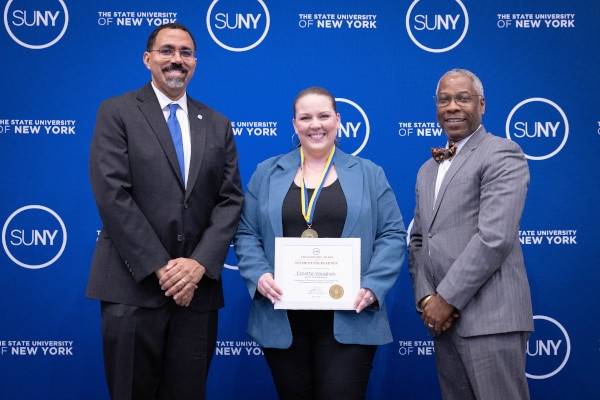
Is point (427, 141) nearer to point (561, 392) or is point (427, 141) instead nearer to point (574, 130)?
point (574, 130)

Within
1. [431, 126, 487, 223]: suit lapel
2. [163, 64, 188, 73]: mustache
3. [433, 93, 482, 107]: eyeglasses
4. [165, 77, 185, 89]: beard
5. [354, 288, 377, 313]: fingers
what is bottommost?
[354, 288, 377, 313]: fingers

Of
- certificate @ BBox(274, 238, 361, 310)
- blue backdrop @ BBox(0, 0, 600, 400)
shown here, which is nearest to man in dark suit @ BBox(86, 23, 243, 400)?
certificate @ BBox(274, 238, 361, 310)

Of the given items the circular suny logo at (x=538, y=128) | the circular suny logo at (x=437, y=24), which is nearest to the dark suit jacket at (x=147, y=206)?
the circular suny logo at (x=437, y=24)

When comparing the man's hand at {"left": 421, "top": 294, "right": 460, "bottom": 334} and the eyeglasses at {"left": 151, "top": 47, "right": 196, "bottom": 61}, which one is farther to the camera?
the eyeglasses at {"left": 151, "top": 47, "right": 196, "bottom": 61}

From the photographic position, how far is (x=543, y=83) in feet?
12.8

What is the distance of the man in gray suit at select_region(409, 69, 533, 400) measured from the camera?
2527 mm

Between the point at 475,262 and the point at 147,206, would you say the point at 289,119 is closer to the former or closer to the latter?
the point at 147,206

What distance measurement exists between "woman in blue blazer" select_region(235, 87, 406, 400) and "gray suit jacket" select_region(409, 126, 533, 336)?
0.25 meters

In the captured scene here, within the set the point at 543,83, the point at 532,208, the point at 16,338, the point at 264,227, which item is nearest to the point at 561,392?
the point at 532,208

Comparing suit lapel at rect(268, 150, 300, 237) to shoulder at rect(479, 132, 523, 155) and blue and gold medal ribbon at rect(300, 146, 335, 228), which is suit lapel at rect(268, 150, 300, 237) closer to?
blue and gold medal ribbon at rect(300, 146, 335, 228)

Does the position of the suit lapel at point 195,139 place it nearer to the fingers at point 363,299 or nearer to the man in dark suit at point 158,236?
the man in dark suit at point 158,236

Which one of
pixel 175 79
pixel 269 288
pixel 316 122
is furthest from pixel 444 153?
pixel 175 79

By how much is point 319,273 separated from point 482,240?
73 cm

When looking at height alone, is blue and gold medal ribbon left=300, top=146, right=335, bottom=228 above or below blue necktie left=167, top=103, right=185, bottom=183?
below
